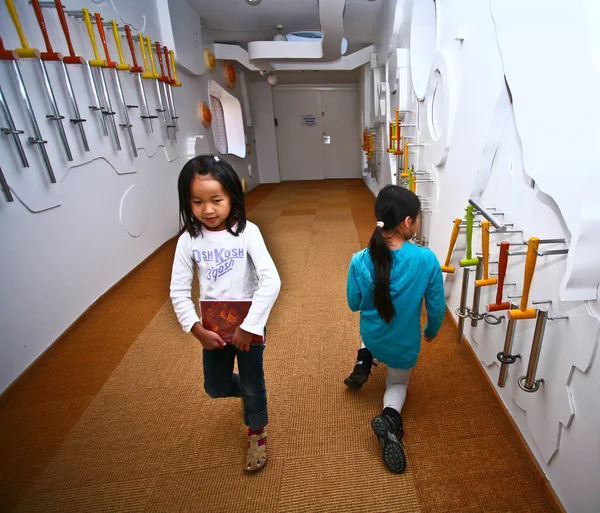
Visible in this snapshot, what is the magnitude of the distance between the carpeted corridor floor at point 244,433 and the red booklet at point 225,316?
1.69 feet

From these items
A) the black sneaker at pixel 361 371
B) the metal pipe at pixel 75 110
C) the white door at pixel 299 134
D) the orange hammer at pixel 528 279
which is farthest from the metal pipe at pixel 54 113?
the white door at pixel 299 134

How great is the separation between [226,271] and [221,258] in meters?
0.04

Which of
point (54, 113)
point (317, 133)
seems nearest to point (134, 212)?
point (54, 113)

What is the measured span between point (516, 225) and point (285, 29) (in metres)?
4.88

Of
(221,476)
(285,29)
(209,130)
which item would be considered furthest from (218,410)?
(285,29)

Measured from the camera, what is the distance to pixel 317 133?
25.2 feet

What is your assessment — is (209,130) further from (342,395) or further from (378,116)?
(342,395)

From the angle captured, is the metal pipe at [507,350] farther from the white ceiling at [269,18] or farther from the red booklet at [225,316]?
the white ceiling at [269,18]

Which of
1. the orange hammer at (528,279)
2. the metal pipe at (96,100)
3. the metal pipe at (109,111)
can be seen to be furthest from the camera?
the metal pipe at (109,111)

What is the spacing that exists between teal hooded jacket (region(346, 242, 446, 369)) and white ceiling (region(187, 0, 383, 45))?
3902mm

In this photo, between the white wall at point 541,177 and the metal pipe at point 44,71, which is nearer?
the white wall at point 541,177

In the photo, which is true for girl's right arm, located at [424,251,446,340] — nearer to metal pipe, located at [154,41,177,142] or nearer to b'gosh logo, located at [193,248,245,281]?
b'gosh logo, located at [193,248,245,281]

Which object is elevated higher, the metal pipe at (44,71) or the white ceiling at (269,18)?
the white ceiling at (269,18)

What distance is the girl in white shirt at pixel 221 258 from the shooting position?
90 centimetres
